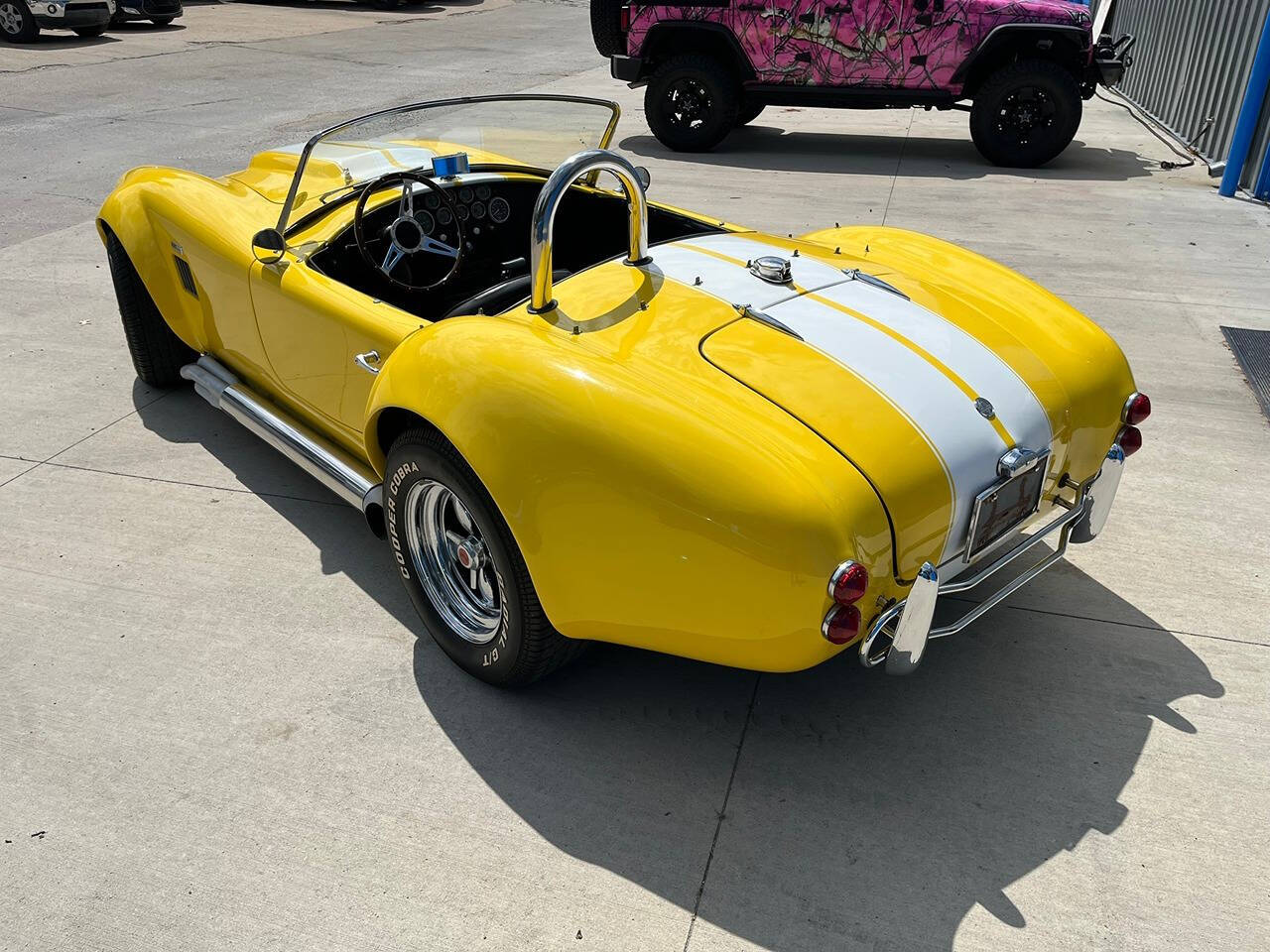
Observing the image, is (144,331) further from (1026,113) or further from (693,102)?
(1026,113)

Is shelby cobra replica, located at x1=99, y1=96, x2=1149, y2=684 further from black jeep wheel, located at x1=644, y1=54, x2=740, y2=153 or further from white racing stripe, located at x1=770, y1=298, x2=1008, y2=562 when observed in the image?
black jeep wheel, located at x1=644, y1=54, x2=740, y2=153

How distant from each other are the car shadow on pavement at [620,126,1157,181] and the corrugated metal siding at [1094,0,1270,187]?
2.36 ft

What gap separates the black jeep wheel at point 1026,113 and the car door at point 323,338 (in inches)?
292

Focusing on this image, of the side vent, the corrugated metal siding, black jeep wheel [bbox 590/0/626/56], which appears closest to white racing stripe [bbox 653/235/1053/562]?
the side vent

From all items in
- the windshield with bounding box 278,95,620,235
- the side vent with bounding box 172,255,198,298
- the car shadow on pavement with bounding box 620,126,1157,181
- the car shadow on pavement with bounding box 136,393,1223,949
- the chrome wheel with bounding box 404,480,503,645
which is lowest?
the car shadow on pavement with bounding box 620,126,1157,181

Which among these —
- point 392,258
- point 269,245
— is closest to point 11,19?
point 269,245

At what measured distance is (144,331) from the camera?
4453 mm

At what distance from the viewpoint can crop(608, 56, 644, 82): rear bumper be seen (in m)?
9.68

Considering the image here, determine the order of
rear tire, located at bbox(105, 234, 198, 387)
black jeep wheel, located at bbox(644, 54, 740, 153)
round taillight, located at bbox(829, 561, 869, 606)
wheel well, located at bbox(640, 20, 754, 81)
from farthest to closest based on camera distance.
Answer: black jeep wheel, located at bbox(644, 54, 740, 153) → wheel well, located at bbox(640, 20, 754, 81) → rear tire, located at bbox(105, 234, 198, 387) → round taillight, located at bbox(829, 561, 869, 606)

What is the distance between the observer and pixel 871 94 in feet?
30.4

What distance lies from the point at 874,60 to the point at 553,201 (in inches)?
293

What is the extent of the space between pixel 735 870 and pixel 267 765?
48.8 inches

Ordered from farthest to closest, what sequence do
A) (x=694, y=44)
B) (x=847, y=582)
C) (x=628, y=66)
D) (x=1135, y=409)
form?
(x=628, y=66) < (x=694, y=44) < (x=1135, y=409) < (x=847, y=582)

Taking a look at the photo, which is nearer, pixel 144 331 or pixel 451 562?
pixel 451 562
